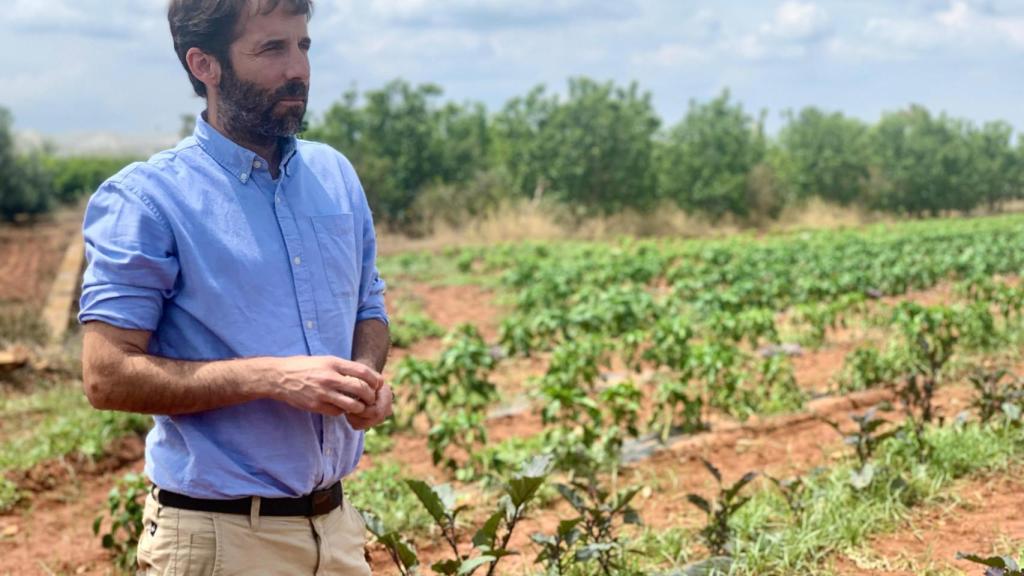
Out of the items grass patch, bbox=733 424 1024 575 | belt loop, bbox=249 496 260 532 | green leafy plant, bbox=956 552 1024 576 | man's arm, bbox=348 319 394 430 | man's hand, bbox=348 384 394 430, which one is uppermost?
man's arm, bbox=348 319 394 430

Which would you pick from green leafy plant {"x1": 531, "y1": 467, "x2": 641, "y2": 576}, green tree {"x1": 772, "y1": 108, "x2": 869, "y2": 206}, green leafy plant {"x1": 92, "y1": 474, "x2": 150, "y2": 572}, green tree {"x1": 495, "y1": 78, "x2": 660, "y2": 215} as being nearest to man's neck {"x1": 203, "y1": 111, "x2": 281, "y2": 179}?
green leafy plant {"x1": 531, "y1": 467, "x2": 641, "y2": 576}

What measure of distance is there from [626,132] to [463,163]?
421cm

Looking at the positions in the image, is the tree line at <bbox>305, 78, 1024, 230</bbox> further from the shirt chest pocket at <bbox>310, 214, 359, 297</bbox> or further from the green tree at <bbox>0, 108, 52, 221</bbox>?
the shirt chest pocket at <bbox>310, 214, 359, 297</bbox>

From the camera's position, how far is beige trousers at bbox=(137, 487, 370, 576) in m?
2.01

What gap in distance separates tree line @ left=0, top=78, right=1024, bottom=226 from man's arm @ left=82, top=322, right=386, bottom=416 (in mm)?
19013

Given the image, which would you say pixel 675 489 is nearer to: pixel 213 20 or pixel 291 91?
pixel 291 91

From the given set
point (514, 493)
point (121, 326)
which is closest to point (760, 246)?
point (514, 493)

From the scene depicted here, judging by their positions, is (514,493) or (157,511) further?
(514,493)

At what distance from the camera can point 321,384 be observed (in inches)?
74.3

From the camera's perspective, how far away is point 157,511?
206 centimetres

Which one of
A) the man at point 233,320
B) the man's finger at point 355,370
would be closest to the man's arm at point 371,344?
the man at point 233,320

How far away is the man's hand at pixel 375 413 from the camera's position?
200cm

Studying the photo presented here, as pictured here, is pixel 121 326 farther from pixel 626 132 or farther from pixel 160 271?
pixel 626 132

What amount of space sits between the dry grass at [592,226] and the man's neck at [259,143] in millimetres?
18296
